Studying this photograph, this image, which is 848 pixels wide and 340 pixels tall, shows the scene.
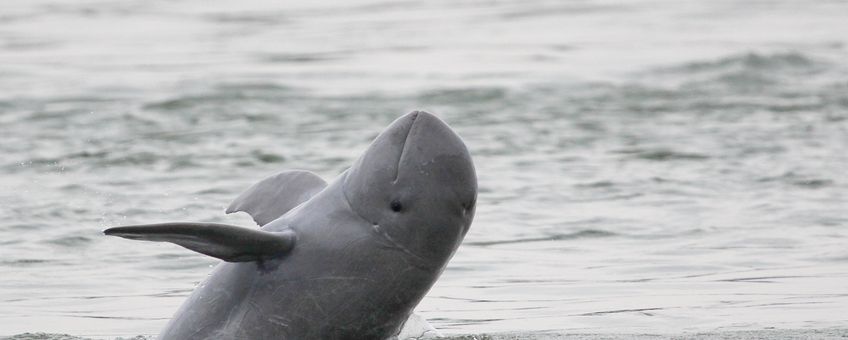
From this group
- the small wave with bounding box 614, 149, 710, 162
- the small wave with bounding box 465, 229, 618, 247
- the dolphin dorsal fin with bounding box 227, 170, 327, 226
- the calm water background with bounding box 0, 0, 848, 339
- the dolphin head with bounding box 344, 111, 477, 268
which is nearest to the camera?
the dolphin head with bounding box 344, 111, 477, 268

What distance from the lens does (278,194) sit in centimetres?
675

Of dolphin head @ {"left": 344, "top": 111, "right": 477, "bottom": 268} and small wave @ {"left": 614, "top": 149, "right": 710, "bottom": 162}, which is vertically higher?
dolphin head @ {"left": 344, "top": 111, "right": 477, "bottom": 268}

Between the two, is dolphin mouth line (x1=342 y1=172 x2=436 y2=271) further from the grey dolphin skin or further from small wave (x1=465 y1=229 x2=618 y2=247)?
small wave (x1=465 y1=229 x2=618 y2=247)

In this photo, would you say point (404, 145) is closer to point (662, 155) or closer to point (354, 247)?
point (354, 247)

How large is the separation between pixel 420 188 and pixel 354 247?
37 centimetres

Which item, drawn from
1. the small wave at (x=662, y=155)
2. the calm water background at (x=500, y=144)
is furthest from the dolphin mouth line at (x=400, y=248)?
the small wave at (x=662, y=155)

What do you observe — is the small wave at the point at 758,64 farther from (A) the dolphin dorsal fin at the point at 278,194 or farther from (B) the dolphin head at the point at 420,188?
(B) the dolphin head at the point at 420,188

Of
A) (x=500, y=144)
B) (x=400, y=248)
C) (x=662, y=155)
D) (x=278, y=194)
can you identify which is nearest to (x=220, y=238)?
(x=400, y=248)

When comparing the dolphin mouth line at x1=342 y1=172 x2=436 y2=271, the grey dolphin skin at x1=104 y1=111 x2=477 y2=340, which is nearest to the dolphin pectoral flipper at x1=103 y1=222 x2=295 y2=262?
the grey dolphin skin at x1=104 y1=111 x2=477 y2=340

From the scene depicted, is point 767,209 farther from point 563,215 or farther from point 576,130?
point 576,130

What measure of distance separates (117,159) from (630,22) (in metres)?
14.9

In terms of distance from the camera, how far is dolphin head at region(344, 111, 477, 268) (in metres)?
5.83

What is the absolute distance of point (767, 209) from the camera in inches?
498

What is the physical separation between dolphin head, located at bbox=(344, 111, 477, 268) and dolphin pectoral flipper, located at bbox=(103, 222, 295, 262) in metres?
0.36
